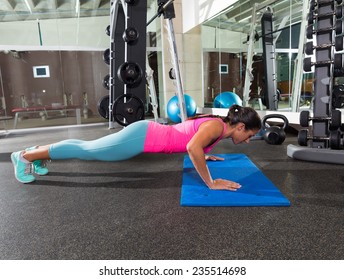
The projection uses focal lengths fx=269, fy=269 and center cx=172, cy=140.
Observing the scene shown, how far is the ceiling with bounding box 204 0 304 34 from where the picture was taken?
404 cm

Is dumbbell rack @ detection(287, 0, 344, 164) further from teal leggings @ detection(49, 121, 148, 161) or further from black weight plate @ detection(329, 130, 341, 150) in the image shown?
teal leggings @ detection(49, 121, 148, 161)

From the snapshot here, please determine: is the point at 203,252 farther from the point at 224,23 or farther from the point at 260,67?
the point at 224,23

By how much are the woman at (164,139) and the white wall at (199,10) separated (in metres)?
3.86

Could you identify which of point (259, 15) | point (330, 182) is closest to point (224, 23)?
point (259, 15)

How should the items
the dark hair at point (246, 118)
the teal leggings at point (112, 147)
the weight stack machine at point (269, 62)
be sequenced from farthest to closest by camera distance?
the weight stack machine at point (269, 62), the teal leggings at point (112, 147), the dark hair at point (246, 118)

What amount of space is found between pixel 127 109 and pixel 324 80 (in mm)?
2156

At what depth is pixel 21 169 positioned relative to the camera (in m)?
1.89

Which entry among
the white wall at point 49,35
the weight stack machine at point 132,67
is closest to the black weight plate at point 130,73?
the weight stack machine at point 132,67

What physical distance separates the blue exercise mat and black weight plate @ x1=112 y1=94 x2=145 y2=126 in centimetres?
151

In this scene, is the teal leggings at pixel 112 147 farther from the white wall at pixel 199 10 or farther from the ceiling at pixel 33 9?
the ceiling at pixel 33 9

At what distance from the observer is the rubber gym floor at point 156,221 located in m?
1.04

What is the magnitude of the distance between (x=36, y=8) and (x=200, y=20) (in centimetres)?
344

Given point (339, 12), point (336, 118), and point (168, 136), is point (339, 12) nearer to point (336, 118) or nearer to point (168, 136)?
point (336, 118)

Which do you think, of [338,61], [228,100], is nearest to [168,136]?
[338,61]
